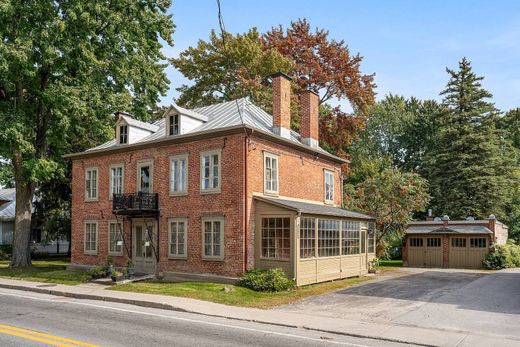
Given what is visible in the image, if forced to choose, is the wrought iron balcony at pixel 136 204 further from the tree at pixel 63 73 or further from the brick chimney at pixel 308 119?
the brick chimney at pixel 308 119

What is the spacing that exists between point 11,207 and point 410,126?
1783 inches

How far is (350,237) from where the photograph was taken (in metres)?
25.5

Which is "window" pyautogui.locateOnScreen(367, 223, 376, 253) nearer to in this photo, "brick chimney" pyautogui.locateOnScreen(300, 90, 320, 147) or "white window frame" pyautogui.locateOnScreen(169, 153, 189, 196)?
"brick chimney" pyautogui.locateOnScreen(300, 90, 320, 147)

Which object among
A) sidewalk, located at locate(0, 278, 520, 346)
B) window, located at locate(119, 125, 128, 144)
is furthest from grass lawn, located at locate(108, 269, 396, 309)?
window, located at locate(119, 125, 128, 144)

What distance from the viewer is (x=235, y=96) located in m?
40.2

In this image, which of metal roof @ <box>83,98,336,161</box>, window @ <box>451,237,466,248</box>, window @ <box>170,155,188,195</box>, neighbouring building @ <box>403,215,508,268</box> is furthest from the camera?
window @ <box>451,237,466,248</box>

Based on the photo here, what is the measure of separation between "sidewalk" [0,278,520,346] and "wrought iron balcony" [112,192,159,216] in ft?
16.1

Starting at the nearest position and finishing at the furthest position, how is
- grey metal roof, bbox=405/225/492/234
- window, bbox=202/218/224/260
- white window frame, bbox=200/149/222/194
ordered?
window, bbox=202/218/224/260, white window frame, bbox=200/149/222/194, grey metal roof, bbox=405/225/492/234

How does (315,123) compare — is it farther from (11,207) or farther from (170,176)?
(11,207)

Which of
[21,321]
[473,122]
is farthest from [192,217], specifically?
[473,122]

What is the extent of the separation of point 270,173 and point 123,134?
29.5 feet

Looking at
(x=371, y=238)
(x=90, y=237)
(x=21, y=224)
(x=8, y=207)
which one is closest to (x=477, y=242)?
(x=371, y=238)

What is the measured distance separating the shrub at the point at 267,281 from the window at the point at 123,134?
10.8 metres

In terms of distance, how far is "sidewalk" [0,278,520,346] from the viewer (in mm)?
11566
